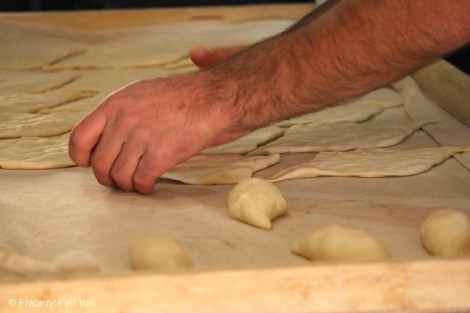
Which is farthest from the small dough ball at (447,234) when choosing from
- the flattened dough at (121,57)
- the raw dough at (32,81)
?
the flattened dough at (121,57)

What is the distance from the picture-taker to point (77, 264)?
37.5 inches

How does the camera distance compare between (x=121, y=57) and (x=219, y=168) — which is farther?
(x=121, y=57)

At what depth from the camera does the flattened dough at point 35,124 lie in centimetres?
184

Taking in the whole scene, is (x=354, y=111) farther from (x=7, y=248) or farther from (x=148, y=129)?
(x=7, y=248)

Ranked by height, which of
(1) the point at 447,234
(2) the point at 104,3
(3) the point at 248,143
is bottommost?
(2) the point at 104,3

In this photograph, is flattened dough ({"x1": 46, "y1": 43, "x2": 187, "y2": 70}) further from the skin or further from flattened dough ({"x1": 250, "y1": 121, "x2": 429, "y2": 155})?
the skin

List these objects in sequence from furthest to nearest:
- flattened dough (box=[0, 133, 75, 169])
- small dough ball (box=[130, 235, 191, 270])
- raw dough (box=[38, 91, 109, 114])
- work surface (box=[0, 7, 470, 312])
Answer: raw dough (box=[38, 91, 109, 114]), flattened dough (box=[0, 133, 75, 169]), small dough ball (box=[130, 235, 191, 270]), work surface (box=[0, 7, 470, 312])

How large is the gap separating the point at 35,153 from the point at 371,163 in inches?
28.8

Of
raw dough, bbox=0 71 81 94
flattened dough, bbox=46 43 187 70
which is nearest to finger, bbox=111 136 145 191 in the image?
raw dough, bbox=0 71 81 94

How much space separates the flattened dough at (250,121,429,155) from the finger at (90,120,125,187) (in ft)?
1.33

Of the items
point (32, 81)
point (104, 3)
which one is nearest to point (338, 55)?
point (32, 81)

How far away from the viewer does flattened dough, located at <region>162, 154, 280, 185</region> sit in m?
1.48

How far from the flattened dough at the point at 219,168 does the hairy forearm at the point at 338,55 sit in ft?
0.43

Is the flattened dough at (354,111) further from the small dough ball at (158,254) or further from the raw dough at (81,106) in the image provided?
the small dough ball at (158,254)
